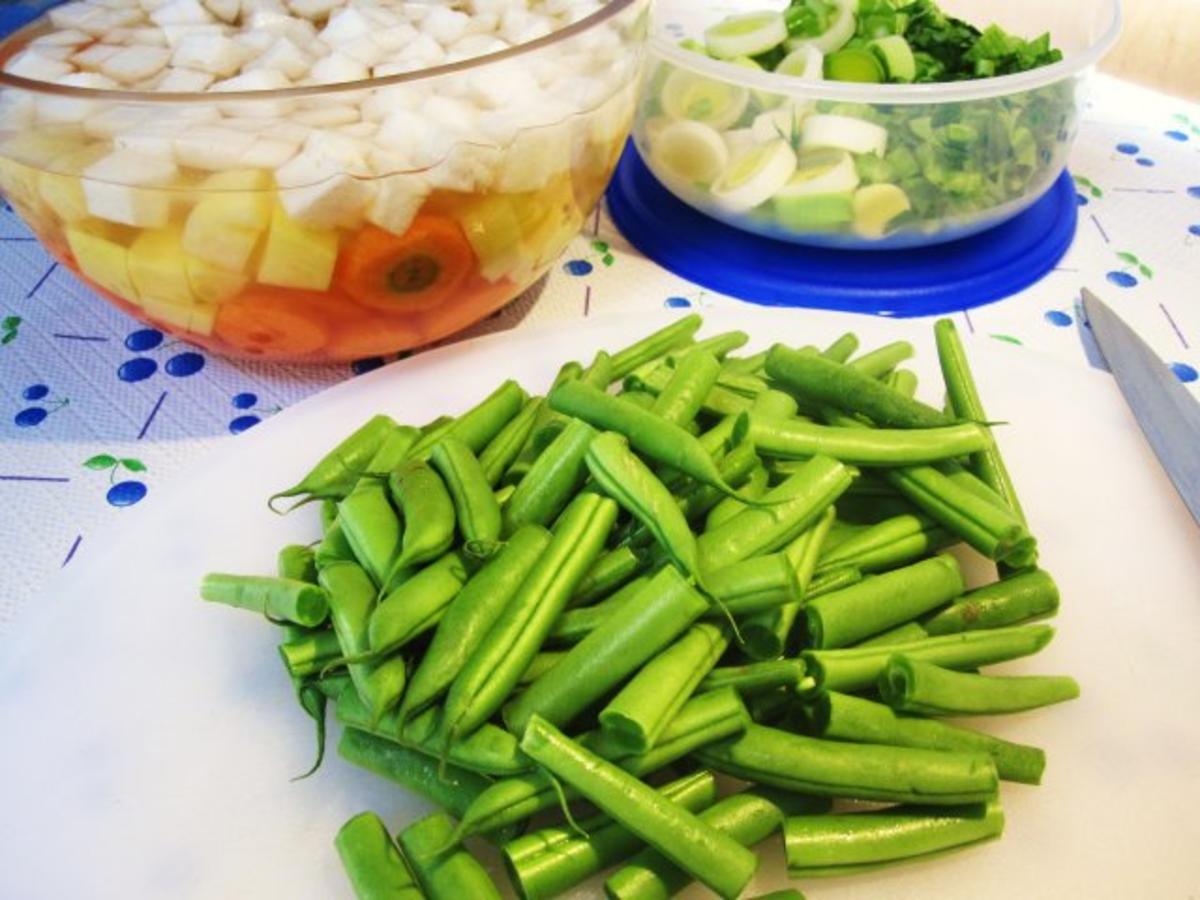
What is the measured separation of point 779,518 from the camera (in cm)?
122

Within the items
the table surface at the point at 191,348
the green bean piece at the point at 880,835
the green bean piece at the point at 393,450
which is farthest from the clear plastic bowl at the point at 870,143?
the green bean piece at the point at 880,835

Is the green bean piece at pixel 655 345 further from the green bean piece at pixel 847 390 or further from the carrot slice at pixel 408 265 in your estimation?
the carrot slice at pixel 408 265

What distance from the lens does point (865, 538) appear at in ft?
4.25

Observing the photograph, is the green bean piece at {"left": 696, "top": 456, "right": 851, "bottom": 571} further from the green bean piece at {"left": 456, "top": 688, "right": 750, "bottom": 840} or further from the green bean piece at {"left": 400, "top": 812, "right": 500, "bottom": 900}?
the green bean piece at {"left": 400, "top": 812, "right": 500, "bottom": 900}

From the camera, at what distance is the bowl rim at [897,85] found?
6.28 feet

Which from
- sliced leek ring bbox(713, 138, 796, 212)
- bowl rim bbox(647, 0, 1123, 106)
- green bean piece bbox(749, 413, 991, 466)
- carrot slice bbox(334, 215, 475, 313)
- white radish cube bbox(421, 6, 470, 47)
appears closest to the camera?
green bean piece bbox(749, 413, 991, 466)

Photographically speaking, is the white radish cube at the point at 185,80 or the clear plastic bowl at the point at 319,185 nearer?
the clear plastic bowl at the point at 319,185

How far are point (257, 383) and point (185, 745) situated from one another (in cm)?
80

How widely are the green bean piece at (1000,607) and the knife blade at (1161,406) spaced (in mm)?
345

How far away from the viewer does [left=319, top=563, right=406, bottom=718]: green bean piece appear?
1.11m

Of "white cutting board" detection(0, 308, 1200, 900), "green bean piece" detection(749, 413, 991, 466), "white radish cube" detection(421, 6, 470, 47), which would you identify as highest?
"white radish cube" detection(421, 6, 470, 47)

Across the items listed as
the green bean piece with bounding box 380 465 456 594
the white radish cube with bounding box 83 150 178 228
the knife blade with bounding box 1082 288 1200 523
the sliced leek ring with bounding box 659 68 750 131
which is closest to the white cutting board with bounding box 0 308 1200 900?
the knife blade with bounding box 1082 288 1200 523

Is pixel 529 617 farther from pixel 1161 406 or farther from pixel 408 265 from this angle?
pixel 1161 406

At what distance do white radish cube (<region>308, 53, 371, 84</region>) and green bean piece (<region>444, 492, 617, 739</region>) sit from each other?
821mm
